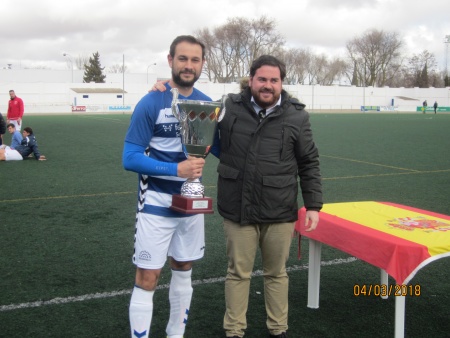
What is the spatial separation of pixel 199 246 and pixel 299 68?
9481 centimetres

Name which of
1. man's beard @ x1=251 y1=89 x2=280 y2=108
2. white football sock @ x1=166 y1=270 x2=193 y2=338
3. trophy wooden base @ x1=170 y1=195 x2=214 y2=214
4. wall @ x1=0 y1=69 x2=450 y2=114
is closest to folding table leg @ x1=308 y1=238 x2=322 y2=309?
white football sock @ x1=166 y1=270 x2=193 y2=338

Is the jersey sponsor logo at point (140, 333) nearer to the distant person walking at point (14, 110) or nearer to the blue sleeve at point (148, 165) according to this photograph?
the blue sleeve at point (148, 165)

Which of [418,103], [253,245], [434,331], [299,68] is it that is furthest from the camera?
[299,68]

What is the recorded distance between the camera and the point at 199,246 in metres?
3.20

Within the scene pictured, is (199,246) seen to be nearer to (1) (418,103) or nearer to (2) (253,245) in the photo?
(2) (253,245)

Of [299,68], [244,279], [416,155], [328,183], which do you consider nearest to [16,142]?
[328,183]

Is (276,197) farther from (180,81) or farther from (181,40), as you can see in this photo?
(181,40)

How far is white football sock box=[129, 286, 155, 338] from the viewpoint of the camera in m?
3.00

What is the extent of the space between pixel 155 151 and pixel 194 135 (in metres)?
0.29

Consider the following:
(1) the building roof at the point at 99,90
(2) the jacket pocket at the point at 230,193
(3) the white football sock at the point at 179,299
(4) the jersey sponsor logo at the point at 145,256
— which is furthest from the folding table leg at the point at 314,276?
(1) the building roof at the point at 99,90

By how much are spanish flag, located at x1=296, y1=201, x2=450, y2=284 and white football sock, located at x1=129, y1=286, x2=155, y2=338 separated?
1412mm

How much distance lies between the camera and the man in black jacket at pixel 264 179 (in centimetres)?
323

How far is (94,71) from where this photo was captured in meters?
87.4

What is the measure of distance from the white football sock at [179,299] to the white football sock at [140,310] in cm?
25
